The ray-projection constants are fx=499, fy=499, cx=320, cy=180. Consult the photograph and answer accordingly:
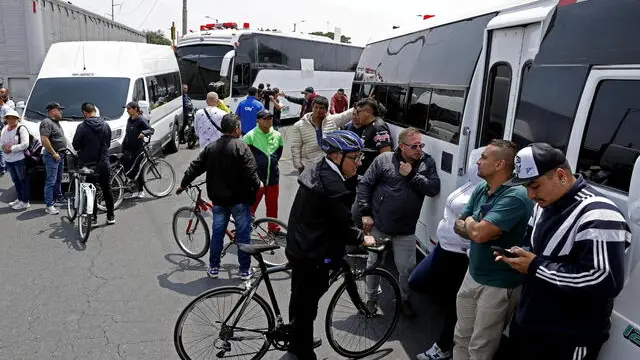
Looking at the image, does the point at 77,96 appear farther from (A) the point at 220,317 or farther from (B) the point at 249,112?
(A) the point at 220,317

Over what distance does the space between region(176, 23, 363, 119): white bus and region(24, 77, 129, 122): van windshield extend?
19.0 feet

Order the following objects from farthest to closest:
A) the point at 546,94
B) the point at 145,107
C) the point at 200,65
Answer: the point at 200,65
the point at 145,107
the point at 546,94

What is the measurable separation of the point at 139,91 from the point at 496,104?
8295 mm

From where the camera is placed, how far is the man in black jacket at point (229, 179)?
5156 mm

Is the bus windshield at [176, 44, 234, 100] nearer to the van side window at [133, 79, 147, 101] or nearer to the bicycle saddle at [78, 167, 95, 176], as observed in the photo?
the van side window at [133, 79, 147, 101]

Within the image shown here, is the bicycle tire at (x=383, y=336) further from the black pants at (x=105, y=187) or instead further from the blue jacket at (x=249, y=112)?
the blue jacket at (x=249, y=112)

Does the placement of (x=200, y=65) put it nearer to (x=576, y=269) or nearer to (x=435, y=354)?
(x=435, y=354)

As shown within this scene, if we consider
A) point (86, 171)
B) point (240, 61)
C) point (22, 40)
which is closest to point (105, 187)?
point (86, 171)

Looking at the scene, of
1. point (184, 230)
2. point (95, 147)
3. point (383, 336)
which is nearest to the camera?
point (383, 336)

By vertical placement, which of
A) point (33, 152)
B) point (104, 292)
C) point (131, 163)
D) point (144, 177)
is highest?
point (33, 152)

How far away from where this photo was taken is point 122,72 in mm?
10445

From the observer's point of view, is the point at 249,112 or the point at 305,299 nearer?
the point at 305,299

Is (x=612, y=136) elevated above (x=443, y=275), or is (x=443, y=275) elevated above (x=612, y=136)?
(x=612, y=136)

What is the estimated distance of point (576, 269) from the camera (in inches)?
94.2
